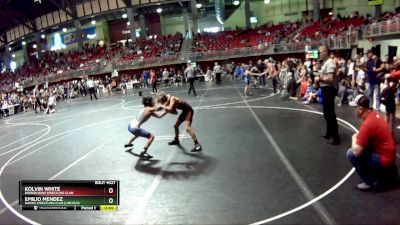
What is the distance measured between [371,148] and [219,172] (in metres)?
2.64

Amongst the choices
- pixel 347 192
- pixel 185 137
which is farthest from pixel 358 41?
pixel 347 192

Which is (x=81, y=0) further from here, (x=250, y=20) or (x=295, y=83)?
(x=295, y=83)

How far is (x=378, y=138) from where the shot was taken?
5.13 m

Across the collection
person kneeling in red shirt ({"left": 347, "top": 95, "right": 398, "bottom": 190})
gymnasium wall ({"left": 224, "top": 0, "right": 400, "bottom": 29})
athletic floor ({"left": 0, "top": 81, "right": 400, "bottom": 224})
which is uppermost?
gymnasium wall ({"left": 224, "top": 0, "right": 400, "bottom": 29})

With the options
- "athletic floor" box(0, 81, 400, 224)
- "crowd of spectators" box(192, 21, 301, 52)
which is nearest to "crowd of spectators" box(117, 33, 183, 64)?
"crowd of spectators" box(192, 21, 301, 52)

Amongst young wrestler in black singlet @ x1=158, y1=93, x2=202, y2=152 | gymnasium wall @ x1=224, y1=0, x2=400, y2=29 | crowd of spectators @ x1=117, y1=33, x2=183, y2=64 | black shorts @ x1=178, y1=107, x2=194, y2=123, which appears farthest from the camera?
gymnasium wall @ x1=224, y1=0, x2=400, y2=29

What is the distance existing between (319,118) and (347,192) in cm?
562

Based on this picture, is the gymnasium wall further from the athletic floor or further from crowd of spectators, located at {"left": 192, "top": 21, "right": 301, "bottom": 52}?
the athletic floor

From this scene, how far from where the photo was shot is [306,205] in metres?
5.10

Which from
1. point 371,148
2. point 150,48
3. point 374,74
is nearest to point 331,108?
point 371,148
